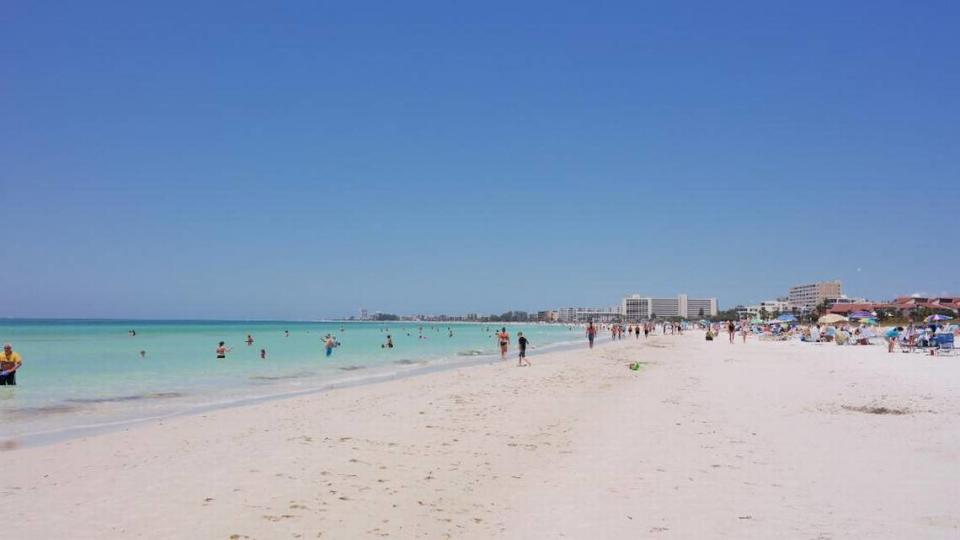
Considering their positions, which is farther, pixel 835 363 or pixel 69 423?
pixel 835 363

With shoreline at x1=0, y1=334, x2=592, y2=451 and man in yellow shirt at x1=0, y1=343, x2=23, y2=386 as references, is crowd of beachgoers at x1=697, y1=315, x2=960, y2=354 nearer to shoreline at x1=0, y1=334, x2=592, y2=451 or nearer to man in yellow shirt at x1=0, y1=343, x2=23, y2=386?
shoreline at x1=0, y1=334, x2=592, y2=451

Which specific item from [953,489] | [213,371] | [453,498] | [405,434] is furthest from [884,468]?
[213,371]

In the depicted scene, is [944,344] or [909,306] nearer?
[944,344]

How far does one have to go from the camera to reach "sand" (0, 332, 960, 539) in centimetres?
542

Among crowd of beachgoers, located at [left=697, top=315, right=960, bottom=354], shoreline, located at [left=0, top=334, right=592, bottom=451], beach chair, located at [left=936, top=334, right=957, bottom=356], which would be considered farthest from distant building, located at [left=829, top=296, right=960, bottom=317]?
shoreline, located at [left=0, top=334, right=592, bottom=451]

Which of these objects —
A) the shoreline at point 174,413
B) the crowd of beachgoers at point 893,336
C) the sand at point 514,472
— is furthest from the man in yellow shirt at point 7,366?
the crowd of beachgoers at point 893,336

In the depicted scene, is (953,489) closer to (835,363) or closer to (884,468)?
(884,468)

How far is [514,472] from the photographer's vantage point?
24.1ft

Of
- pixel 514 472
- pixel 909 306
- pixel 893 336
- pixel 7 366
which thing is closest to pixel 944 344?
pixel 893 336

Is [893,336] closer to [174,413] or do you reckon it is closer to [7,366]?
[174,413]

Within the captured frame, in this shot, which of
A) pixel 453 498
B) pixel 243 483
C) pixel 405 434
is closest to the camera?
pixel 453 498

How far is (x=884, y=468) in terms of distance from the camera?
23.7ft

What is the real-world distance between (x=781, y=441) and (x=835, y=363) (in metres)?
17.5

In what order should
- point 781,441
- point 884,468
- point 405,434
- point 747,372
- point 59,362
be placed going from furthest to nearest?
point 59,362
point 747,372
point 405,434
point 781,441
point 884,468
